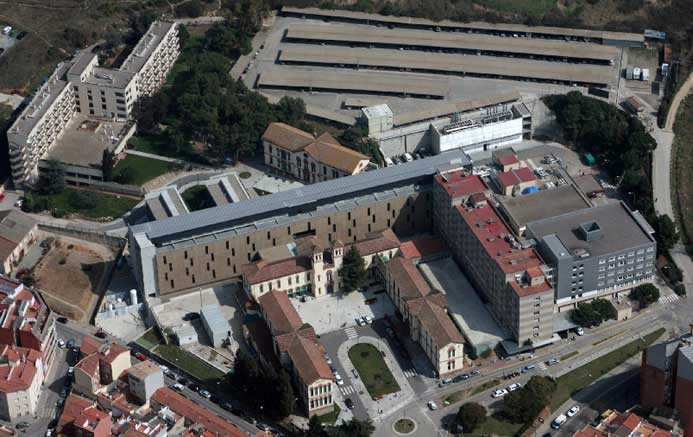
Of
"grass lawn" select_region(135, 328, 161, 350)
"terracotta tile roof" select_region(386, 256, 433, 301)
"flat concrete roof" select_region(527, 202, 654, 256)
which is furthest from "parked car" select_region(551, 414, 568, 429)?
"grass lawn" select_region(135, 328, 161, 350)

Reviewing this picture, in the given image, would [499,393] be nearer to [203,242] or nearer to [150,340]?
[203,242]

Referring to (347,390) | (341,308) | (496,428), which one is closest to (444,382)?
(496,428)

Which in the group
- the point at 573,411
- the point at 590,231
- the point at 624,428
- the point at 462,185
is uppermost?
the point at 462,185

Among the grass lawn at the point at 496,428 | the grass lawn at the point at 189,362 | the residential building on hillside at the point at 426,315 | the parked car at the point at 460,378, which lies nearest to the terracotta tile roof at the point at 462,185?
the residential building on hillside at the point at 426,315

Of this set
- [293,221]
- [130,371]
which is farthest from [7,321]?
[293,221]

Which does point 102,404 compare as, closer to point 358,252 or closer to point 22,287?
point 22,287

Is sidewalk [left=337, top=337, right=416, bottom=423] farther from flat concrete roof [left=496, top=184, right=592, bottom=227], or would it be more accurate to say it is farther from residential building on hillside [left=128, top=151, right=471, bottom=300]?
flat concrete roof [left=496, top=184, right=592, bottom=227]
